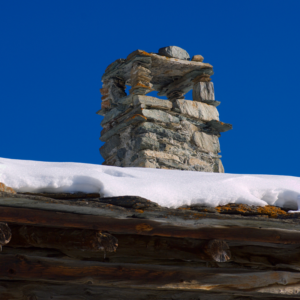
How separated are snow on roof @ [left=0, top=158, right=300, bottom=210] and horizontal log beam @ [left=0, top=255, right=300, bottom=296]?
432 mm

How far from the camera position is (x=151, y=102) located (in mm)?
6832

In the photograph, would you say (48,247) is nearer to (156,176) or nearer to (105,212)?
(105,212)

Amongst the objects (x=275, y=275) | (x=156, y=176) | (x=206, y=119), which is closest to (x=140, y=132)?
(x=206, y=119)

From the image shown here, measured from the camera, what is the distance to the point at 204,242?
279 centimetres

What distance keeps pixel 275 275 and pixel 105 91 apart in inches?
220

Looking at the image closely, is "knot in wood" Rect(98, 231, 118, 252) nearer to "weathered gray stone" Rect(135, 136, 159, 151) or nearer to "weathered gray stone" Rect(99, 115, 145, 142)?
"weathered gray stone" Rect(135, 136, 159, 151)

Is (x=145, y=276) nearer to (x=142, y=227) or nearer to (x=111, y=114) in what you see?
(x=142, y=227)

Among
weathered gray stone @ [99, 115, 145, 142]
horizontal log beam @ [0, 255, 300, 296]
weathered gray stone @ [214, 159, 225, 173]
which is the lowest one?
horizontal log beam @ [0, 255, 300, 296]

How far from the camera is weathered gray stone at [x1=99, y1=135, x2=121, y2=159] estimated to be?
279 inches

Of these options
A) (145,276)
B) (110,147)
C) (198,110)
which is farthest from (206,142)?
(145,276)

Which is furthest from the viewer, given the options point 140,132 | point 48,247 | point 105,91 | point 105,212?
point 105,91

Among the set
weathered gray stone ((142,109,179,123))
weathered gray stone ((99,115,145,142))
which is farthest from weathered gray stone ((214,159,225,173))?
weathered gray stone ((99,115,145,142))

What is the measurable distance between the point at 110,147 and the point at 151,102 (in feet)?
3.58

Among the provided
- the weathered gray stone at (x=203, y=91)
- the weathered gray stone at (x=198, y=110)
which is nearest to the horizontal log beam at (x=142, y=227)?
the weathered gray stone at (x=198, y=110)
